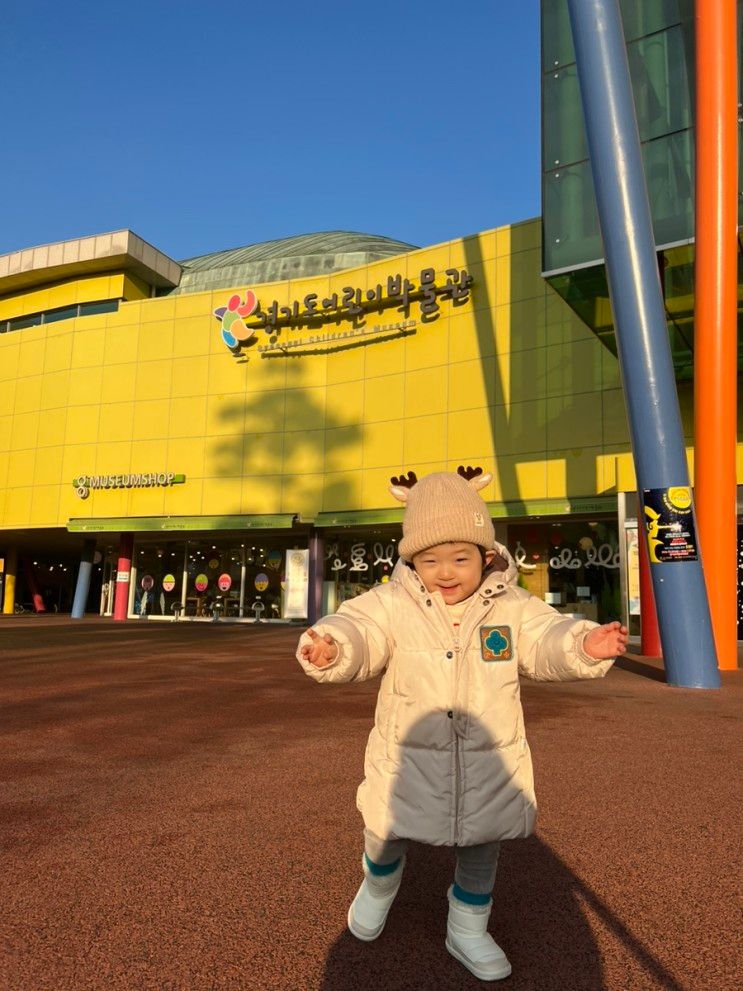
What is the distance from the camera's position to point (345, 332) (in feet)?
77.5

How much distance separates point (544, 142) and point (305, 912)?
14.4 meters

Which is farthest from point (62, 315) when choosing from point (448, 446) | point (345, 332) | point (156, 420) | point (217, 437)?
point (448, 446)

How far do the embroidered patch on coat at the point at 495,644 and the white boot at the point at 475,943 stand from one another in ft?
2.70

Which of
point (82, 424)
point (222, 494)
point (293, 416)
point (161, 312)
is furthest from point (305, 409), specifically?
point (82, 424)

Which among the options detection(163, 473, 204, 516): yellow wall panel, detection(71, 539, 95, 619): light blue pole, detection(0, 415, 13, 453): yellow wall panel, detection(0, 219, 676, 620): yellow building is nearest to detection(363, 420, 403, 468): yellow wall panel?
detection(0, 219, 676, 620): yellow building

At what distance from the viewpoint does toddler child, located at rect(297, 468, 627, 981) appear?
8.22 ft

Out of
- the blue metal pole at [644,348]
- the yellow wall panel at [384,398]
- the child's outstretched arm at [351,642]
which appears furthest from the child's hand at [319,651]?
the yellow wall panel at [384,398]

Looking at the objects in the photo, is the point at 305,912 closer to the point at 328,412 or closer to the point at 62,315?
the point at 328,412

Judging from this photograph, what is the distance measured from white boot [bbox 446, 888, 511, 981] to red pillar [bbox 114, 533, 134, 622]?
26.0 m

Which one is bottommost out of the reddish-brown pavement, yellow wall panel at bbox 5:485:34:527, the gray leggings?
the reddish-brown pavement

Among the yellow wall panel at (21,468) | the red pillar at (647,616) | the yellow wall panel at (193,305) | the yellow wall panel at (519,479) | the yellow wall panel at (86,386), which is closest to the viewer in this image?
the red pillar at (647,616)

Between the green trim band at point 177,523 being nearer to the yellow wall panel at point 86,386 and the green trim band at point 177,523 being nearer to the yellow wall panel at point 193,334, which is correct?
the yellow wall panel at point 86,386

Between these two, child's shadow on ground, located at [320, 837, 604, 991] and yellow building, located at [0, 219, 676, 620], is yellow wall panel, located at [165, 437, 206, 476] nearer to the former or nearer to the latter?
yellow building, located at [0, 219, 676, 620]

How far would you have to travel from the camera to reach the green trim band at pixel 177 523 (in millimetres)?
23641
